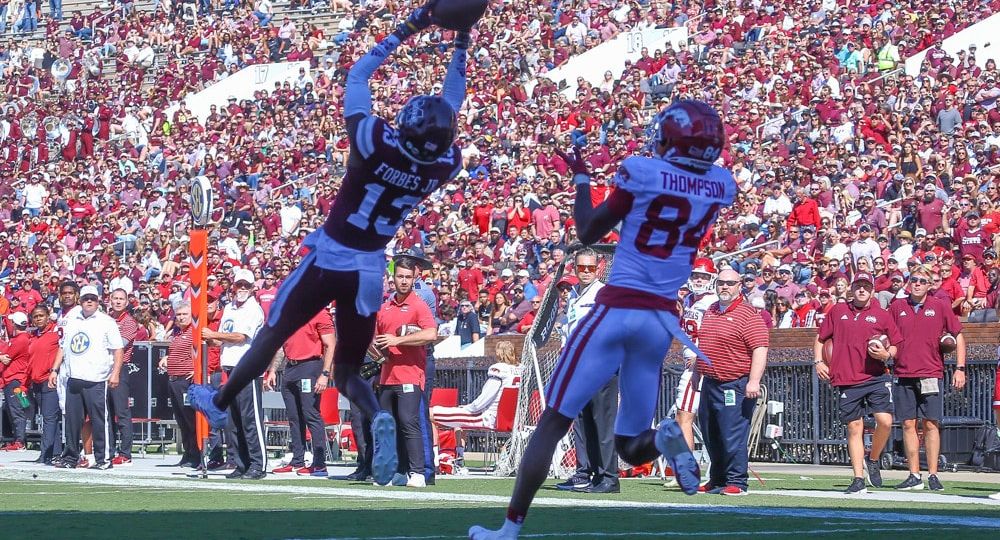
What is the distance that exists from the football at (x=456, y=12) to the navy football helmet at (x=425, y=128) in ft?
1.24

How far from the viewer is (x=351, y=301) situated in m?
8.28

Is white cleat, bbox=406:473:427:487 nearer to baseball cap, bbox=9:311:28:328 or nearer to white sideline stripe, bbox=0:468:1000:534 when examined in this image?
white sideline stripe, bbox=0:468:1000:534

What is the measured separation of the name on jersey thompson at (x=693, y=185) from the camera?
7.29 metres

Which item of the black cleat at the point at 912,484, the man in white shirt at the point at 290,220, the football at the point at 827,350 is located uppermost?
the man in white shirt at the point at 290,220

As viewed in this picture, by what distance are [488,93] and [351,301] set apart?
2443cm

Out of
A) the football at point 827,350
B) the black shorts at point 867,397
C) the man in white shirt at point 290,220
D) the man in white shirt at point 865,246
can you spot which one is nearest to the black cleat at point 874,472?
the black shorts at point 867,397

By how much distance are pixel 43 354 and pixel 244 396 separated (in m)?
6.42

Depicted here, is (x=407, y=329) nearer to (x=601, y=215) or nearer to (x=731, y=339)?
(x=731, y=339)

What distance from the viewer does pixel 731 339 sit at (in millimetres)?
13188

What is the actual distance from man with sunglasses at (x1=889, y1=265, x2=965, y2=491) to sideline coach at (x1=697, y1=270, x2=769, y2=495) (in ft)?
5.26

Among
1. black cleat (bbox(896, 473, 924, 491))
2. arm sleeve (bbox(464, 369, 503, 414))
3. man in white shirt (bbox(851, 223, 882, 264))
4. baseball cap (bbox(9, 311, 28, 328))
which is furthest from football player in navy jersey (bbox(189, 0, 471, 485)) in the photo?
baseball cap (bbox(9, 311, 28, 328))

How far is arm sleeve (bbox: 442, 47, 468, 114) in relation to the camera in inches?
334

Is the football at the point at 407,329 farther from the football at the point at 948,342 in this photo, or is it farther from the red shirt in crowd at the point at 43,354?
the red shirt in crowd at the point at 43,354

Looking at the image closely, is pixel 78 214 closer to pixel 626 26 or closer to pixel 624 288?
pixel 626 26
